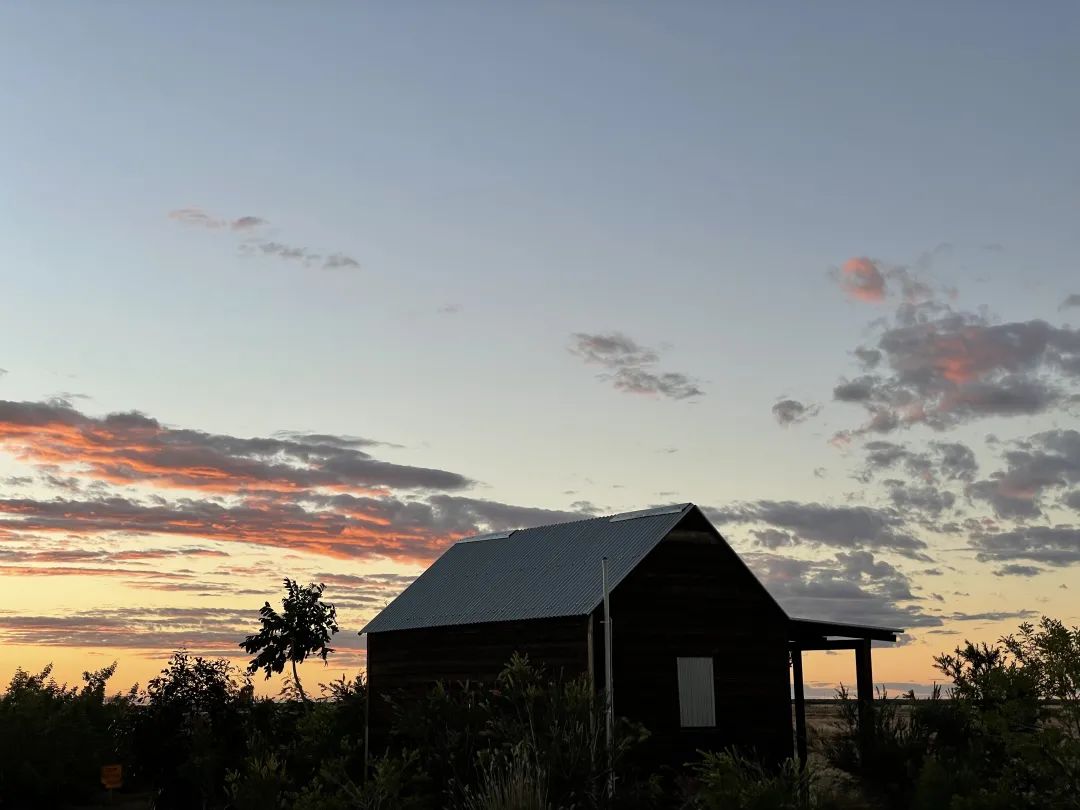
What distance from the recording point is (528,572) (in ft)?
119

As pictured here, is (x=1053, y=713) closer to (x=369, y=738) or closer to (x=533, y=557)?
(x=533, y=557)

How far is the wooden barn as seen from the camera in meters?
31.8

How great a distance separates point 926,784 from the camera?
27.0m

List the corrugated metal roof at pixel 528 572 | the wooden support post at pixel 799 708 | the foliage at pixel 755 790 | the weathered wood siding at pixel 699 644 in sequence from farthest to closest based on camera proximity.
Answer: the wooden support post at pixel 799 708 → the corrugated metal roof at pixel 528 572 → the weathered wood siding at pixel 699 644 → the foliage at pixel 755 790

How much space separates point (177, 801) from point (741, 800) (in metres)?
28.8

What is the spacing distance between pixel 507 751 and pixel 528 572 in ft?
50.5

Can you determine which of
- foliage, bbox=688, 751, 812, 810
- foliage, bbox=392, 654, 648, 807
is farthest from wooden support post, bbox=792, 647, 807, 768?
foliage, bbox=688, 751, 812, 810

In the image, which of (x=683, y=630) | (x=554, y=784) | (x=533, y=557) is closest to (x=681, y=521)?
(x=683, y=630)

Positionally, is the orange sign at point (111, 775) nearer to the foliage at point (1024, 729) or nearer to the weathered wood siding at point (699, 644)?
the weathered wood siding at point (699, 644)

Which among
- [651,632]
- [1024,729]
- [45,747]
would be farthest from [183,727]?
[1024,729]

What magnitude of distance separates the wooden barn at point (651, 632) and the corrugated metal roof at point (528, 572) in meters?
0.06

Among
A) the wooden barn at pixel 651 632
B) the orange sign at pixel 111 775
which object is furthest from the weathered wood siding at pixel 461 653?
the orange sign at pixel 111 775

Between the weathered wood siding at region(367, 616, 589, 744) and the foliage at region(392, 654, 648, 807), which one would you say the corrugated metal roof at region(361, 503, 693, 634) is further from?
the foliage at region(392, 654, 648, 807)

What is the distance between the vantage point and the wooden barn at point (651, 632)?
31797 millimetres
